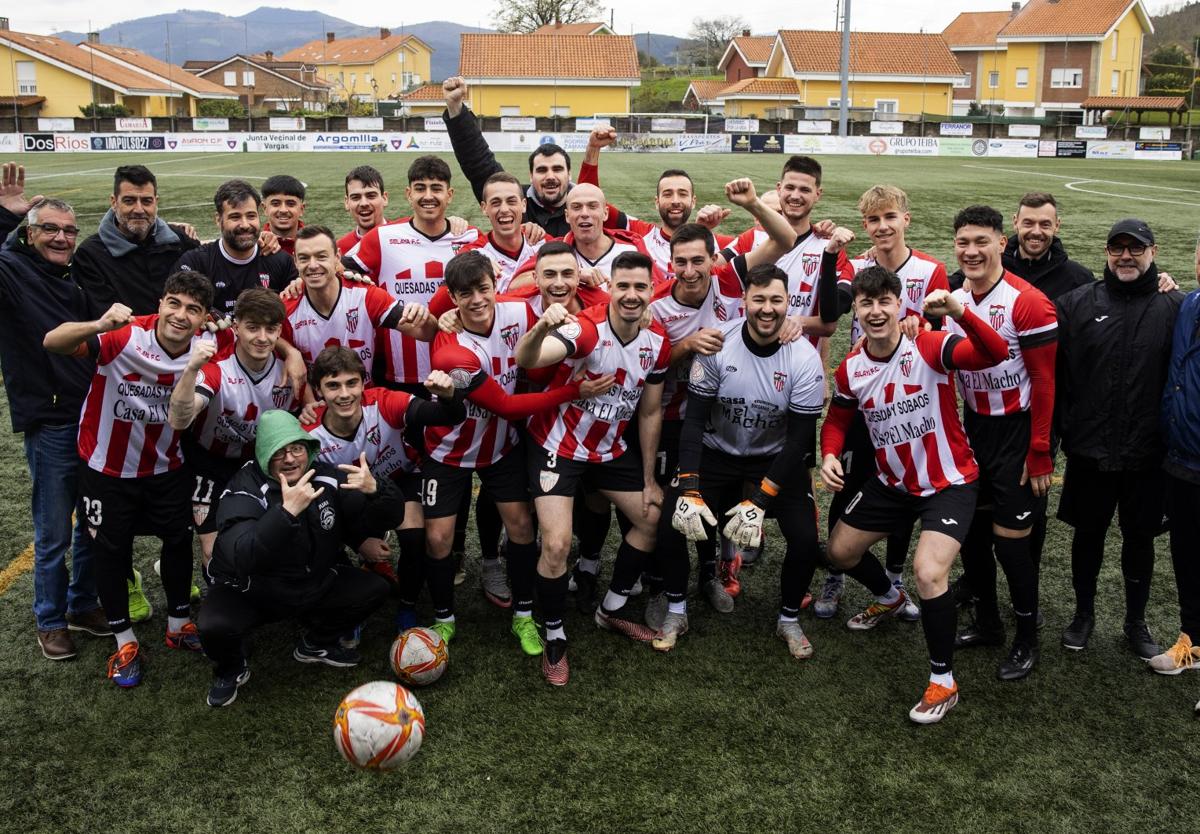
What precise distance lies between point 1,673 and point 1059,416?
5.99 meters

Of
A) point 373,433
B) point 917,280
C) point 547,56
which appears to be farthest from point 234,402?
point 547,56

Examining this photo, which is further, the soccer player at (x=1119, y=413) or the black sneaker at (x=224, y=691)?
the soccer player at (x=1119, y=413)

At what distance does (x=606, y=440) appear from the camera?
555 cm

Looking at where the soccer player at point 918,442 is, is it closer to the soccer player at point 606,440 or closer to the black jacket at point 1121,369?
the black jacket at point 1121,369

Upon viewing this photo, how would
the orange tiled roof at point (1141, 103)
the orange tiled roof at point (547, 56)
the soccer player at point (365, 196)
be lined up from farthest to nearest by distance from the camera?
the orange tiled roof at point (547, 56) → the orange tiled roof at point (1141, 103) → the soccer player at point (365, 196)

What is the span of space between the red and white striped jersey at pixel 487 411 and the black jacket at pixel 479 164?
170cm

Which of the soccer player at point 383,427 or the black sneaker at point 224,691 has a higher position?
the soccer player at point 383,427

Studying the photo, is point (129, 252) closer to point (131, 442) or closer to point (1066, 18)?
point (131, 442)

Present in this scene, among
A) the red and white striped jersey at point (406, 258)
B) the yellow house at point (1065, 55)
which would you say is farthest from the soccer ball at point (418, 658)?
the yellow house at point (1065, 55)

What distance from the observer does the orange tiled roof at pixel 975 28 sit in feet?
253

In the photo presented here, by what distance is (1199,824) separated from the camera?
407 cm

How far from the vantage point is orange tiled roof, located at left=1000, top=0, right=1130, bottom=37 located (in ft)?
224

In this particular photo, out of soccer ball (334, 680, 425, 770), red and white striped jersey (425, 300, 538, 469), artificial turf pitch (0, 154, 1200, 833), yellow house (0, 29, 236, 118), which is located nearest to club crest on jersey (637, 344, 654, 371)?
red and white striped jersey (425, 300, 538, 469)

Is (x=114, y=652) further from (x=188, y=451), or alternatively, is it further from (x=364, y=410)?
(x=364, y=410)
